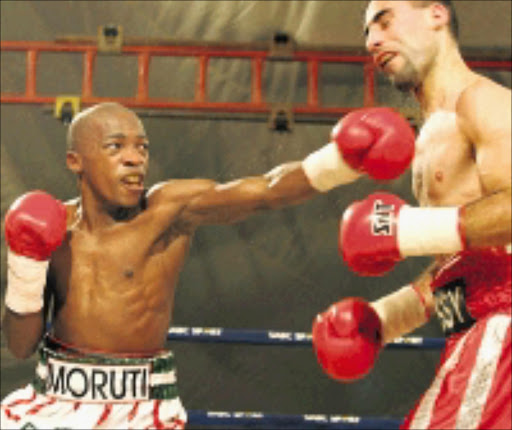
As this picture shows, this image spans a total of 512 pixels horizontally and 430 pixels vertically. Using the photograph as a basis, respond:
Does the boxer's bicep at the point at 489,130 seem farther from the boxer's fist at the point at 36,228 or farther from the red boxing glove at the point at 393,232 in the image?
the boxer's fist at the point at 36,228

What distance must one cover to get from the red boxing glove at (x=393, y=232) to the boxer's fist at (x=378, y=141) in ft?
0.55

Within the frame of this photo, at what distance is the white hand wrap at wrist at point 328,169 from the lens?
189 cm

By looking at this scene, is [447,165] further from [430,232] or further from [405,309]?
[405,309]

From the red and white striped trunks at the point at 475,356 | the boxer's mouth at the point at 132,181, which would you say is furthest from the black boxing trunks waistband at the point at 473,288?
the boxer's mouth at the point at 132,181

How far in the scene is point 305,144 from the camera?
377 cm

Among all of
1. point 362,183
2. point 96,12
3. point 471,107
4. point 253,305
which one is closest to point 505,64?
point 362,183

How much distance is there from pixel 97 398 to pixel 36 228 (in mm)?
425

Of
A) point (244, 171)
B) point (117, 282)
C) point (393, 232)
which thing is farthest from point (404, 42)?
point (244, 171)

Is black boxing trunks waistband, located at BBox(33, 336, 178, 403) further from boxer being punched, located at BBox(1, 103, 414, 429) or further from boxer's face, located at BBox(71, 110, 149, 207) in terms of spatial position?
boxer's face, located at BBox(71, 110, 149, 207)

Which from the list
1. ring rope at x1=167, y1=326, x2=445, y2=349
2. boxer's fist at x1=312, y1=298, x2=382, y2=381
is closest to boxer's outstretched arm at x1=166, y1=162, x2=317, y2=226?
boxer's fist at x1=312, y1=298, x2=382, y2=381

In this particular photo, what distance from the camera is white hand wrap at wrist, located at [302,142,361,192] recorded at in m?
1.89

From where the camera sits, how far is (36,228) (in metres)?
1.97

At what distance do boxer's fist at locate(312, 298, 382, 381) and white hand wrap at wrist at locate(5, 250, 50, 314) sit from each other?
68cm

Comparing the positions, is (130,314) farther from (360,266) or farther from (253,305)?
(253,305)
